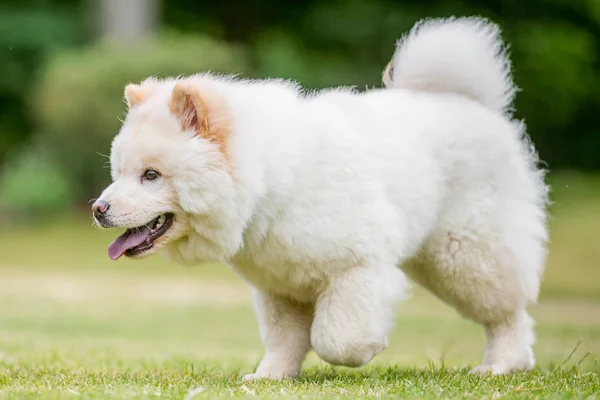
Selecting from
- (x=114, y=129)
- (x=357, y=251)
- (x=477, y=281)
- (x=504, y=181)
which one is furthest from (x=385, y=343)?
(x=114, y=129)

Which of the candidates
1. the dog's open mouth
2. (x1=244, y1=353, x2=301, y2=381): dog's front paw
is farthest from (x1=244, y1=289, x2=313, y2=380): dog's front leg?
the dog's open mouth

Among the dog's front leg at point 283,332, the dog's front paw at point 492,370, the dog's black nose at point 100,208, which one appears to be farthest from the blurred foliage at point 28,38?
the dog's black nose at point 100,208

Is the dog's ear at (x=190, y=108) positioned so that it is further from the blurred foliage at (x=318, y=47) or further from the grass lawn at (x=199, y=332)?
the blurred foliage at (x=318, y=47)

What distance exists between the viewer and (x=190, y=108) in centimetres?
440

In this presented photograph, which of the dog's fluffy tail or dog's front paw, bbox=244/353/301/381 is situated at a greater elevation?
the dog's fluffy tail

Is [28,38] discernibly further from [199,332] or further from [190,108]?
[190,108]

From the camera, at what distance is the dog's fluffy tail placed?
559cm

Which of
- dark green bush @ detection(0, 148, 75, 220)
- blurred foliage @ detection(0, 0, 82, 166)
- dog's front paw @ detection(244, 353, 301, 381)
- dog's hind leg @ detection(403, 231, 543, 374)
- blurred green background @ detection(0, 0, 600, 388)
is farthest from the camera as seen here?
blurred foliage @ detection(0, 0, 82, 166)

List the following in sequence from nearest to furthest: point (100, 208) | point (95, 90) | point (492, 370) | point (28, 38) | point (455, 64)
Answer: point (100, 208) < point (492, 370) < point (455, 64) < point (95, 90) < point (28, 38)

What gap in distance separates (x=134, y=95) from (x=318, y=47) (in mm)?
19060

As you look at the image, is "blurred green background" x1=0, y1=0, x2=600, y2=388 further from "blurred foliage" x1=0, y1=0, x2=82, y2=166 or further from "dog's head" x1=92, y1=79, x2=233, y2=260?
"dog's head" x1=92, y1=79, x2=233, y2=260

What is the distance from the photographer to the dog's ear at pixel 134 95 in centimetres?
463

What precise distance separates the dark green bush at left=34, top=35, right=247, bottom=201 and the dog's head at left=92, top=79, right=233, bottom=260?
41.8ft

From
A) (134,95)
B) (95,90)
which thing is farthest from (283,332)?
(95,90)
